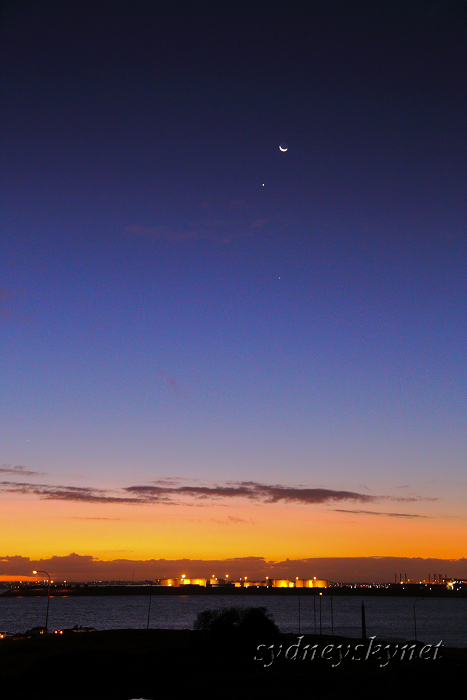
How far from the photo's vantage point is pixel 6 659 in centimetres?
5231

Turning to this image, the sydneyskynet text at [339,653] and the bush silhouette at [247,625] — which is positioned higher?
the bush silhouette at [247,625]

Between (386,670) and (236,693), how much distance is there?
1231 cm

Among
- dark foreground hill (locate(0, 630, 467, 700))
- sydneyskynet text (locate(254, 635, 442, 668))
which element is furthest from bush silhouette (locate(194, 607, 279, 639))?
sydneyskynet text (locate(254, 635, 442, 668))

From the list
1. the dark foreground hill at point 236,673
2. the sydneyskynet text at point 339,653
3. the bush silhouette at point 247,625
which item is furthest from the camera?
the bush silhouette at point 247,625

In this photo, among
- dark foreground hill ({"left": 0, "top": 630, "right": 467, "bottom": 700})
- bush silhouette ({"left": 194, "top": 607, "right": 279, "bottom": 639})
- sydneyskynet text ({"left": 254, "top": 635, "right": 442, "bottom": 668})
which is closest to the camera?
dark foreground hill ({"left": 0, "top": 630, "right": 467, "bottom": 700})

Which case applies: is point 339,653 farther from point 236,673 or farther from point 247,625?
point 236,673

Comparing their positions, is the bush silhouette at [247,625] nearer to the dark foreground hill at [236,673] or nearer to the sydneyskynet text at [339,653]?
the dark foreground hill at [236,673]

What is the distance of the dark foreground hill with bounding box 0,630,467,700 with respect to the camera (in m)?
34.7

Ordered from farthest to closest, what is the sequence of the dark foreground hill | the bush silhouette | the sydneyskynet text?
the bush silhouette, the sydneyskynet text, the dark foreground hill

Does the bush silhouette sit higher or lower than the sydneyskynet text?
higher

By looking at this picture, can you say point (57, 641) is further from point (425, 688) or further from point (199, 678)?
point (425, 688)

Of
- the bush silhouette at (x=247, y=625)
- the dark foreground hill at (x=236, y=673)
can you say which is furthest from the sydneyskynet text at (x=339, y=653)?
the bush silhouette at (x=247, y=625)

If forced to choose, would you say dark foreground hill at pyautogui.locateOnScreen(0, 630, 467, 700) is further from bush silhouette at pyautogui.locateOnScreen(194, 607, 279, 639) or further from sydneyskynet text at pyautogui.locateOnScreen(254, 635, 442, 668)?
bush silhouette at pyautogui.locateOnScreen(194, 607, 279, 639)

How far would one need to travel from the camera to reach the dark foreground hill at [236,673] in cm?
3469
